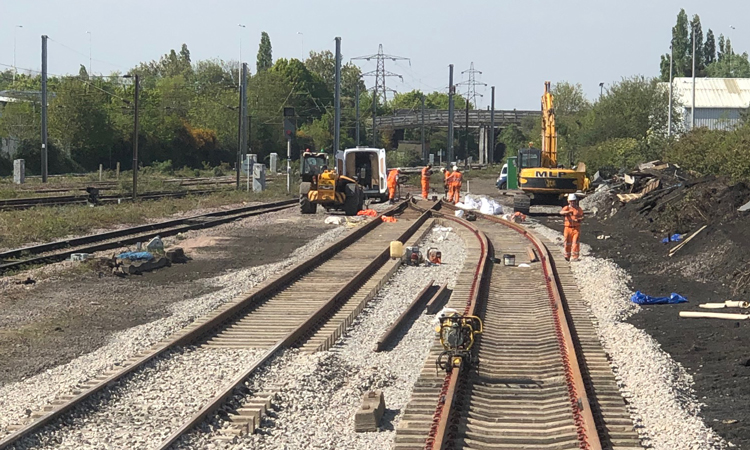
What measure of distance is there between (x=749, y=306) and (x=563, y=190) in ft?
65.7

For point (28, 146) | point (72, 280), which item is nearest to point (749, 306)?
point (72, 280)

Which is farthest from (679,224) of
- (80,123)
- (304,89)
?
(304,89)

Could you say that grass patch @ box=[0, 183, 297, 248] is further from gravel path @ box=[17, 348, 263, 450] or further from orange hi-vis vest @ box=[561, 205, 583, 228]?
gravel path @ box=[17, 348, 263, 450]

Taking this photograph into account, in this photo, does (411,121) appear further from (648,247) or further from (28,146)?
(648,247)

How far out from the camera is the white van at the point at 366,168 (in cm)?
3619

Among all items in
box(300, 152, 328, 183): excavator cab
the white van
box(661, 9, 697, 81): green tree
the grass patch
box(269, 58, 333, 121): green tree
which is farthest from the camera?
box(661, 9, 697, 81): green tree

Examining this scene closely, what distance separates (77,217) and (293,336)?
17.3 meters

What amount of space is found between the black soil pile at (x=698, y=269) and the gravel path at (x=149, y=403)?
4732mm

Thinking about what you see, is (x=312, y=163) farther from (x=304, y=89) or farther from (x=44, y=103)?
(x=304, y=89)

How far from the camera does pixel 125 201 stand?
3566 cm

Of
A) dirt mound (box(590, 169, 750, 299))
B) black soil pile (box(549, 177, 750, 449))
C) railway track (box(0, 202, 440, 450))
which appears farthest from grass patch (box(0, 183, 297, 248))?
dirt mound (box(590, 169, 750, 299))

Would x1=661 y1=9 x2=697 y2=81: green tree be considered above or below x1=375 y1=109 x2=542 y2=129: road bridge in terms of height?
above

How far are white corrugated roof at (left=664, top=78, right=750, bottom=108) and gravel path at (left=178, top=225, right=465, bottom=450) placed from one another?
7258cm

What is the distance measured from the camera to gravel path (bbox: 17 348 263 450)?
7.85 meters
